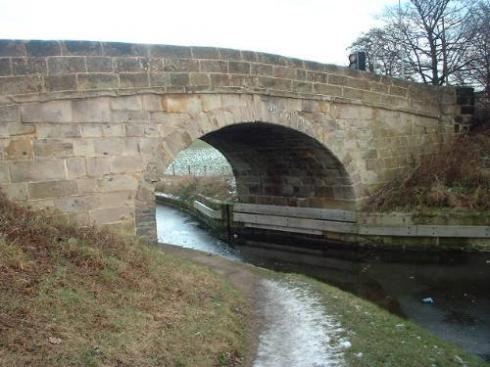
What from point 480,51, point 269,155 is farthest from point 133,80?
point 480,51

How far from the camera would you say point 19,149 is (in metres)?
6.75

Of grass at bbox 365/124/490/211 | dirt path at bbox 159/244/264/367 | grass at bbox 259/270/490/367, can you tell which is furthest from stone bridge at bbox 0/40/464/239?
grass at bbox 259/270/490/367

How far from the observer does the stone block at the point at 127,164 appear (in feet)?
24.7

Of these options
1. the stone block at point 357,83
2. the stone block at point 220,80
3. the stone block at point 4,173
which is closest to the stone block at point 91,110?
the stone block at point 4,173

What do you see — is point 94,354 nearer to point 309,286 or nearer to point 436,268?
point 309,286

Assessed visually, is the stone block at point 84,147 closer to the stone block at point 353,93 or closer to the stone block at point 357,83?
the stone block at point 353,93

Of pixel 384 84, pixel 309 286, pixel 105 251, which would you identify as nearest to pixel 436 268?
pixel 309 286

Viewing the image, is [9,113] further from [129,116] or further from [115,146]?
[129,116]

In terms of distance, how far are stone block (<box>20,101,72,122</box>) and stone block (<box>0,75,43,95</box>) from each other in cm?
21

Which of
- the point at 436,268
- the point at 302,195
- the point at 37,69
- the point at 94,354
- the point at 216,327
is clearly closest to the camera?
the point at 94,354

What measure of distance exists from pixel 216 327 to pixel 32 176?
12.3 ft

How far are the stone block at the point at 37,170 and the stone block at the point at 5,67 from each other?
1.23 metres

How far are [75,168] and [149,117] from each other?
1.45m

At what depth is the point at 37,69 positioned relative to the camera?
677 cm
